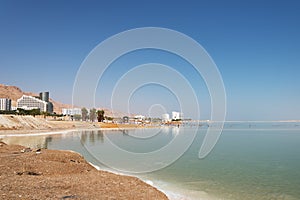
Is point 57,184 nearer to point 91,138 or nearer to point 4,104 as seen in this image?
point 91,138

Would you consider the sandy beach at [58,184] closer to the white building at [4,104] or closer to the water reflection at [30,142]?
the water reflection at [30,142]

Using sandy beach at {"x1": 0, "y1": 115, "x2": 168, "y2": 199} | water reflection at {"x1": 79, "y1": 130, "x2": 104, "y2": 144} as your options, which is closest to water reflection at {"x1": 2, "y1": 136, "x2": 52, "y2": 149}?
water reflection at {"x1": 79, "y1": 130, "x2": 104, "y2": 144}

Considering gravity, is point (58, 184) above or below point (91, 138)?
above

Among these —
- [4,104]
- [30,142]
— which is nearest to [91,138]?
[30,142]

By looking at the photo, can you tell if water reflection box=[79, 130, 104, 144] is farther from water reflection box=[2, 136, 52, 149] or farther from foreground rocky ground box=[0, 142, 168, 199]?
foreground rocky ground box=[0, 142, 168, 199]

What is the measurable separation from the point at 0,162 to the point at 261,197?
12.7m

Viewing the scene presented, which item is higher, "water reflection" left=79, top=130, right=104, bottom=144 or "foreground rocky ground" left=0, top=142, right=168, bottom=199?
"foreground rocky ground" left=0, top=142, right=168, bottom=199

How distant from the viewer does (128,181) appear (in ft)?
39.0

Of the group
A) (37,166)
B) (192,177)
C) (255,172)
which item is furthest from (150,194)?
(255,172)

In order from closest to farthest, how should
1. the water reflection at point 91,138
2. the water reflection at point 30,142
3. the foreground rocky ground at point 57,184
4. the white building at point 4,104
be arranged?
the foreground rocky ground at point 57,184, the water reflection at point 30,142, the water reflection at point 91,138, the white building at point 4,104

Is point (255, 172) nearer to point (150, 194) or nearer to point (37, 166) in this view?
point (150, 194)

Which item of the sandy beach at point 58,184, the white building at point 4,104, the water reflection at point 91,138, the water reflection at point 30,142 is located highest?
the white building at point 4,104

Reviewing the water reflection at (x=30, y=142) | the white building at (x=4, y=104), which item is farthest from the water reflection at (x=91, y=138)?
the white building at (x=4, y=104)

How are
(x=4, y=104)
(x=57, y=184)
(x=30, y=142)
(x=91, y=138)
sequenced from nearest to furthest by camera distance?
(x=57, y=184), (x=30, y=142), (x=91, y=138), (x=4, y=104)
